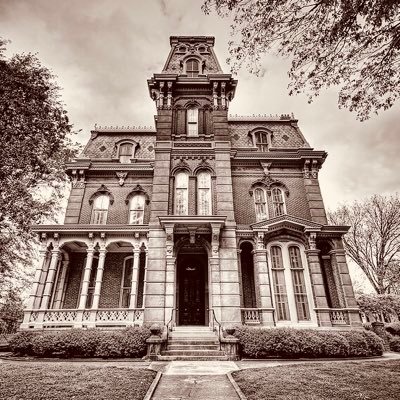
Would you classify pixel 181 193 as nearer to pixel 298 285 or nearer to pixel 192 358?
pixel 298 285

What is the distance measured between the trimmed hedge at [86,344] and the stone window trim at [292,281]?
22.2 feet

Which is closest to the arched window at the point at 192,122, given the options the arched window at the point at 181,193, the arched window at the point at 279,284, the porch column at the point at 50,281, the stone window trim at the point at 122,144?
the arched window at the point at 181,193

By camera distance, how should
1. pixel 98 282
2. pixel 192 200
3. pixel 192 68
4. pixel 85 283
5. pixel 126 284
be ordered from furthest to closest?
pixel 192 68
pixel 192 200
pixel 126 284
pixel 98 282
pixel 85 283

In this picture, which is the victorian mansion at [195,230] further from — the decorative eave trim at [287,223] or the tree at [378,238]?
the tree at [378,238]

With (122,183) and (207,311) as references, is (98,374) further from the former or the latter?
(122,183)

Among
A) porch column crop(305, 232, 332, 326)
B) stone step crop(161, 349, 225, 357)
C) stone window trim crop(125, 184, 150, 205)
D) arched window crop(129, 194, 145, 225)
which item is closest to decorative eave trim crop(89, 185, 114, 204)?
stone window trim crop(125, 184, 150, 205)

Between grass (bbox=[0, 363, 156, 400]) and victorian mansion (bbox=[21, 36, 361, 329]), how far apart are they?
5.33m

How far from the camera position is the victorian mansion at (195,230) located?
13.5 m

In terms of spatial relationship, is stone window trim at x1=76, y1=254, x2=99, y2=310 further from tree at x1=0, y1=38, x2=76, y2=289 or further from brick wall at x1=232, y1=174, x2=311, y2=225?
brick wall at x1=232, y1=174, x2=311, y2=225

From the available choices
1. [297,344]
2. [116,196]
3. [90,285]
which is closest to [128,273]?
[90,285]

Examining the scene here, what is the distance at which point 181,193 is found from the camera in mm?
16422

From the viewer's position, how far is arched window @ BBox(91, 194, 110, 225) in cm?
1698

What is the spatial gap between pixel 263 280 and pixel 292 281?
1.74 metres

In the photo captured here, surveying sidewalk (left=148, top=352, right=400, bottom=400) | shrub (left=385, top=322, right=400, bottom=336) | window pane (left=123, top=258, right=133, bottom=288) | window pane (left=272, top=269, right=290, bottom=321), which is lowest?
sidewalk (left=148, top=352, right=400, bottom=400)
